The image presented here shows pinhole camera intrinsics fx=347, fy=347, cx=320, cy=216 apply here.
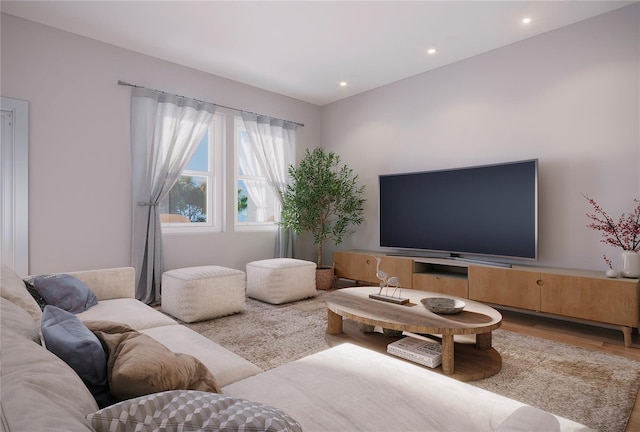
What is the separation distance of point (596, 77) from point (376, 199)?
105 inches

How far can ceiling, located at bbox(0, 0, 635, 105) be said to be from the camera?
2.94 metres

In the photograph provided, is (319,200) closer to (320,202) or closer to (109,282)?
(320,202)

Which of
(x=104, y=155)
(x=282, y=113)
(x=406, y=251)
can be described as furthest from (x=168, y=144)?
(x=406, y=251)

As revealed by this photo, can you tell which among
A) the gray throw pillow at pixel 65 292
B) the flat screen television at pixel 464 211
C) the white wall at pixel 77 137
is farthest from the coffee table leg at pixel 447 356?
the white wall at pixel 77 137

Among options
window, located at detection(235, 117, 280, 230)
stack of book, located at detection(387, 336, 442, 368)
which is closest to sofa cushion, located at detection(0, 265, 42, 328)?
stack of book, located at detection(387, 336, 442, 368)

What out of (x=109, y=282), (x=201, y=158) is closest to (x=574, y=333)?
(x=109, y=282)

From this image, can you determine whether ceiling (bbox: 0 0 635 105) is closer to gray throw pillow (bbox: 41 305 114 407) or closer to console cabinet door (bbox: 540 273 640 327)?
console cabinet door (bbox: 540 273 640 327)

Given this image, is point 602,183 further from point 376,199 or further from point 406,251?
point 376,199

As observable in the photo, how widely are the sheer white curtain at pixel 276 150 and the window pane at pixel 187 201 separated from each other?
69 centimetres

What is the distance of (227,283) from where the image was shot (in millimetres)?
3256

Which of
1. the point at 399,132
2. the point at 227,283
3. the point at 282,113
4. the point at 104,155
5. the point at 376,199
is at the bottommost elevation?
the point at 227,283

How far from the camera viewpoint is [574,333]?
2953mm

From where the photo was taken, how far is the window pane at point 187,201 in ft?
13.5

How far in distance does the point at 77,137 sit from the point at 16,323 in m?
3.12
